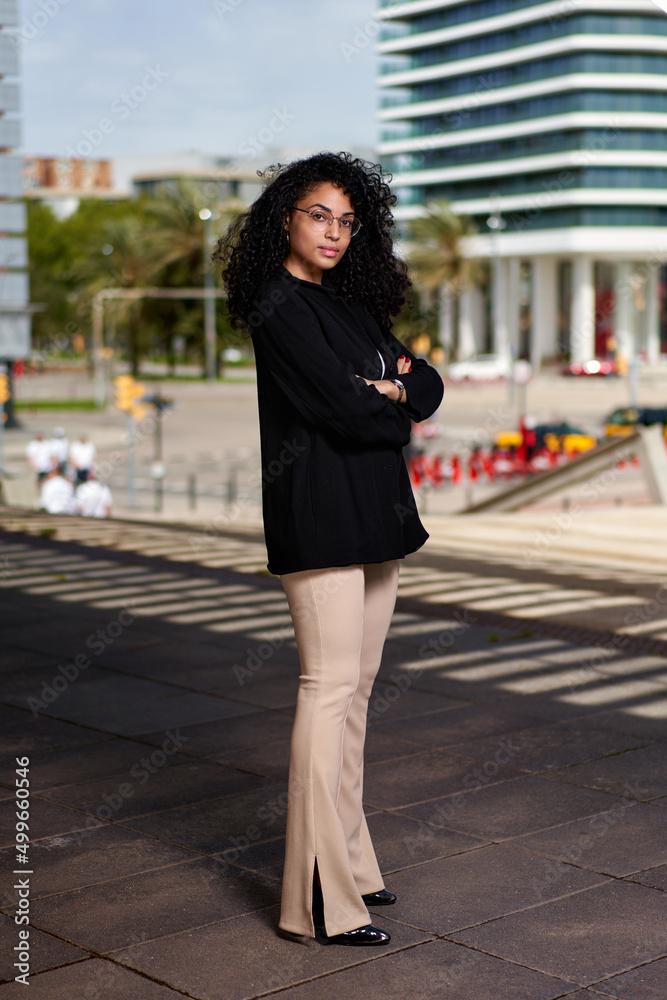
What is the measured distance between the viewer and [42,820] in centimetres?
378

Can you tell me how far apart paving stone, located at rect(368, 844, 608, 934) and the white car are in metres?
64.3

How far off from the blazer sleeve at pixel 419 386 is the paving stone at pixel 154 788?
64.3 inches

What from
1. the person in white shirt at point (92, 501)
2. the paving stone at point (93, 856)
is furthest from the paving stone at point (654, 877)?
the person in white shirt at point (92, 501)

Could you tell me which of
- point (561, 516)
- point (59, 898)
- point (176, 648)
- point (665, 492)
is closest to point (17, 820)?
point (59, 898)

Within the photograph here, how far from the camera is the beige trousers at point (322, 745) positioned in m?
2.89

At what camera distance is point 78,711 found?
505 cm

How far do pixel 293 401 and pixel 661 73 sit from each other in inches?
3357

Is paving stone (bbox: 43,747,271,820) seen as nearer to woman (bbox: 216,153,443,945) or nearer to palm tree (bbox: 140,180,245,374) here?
woman (bbox: 216,153,443,945)

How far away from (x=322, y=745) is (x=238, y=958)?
0.51 m

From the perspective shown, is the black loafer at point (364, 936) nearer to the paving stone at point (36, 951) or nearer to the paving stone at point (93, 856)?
the paving stone at point (36, 951)

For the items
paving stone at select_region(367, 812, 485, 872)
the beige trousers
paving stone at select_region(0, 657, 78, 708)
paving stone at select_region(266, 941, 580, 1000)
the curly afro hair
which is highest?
the curly afro hair

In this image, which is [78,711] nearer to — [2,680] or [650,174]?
[2,680]

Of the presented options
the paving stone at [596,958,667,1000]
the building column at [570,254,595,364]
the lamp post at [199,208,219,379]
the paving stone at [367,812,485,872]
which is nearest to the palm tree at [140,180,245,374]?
the lamp post at [199,208,219,379]

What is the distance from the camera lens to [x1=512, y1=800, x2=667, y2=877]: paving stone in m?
3.40
